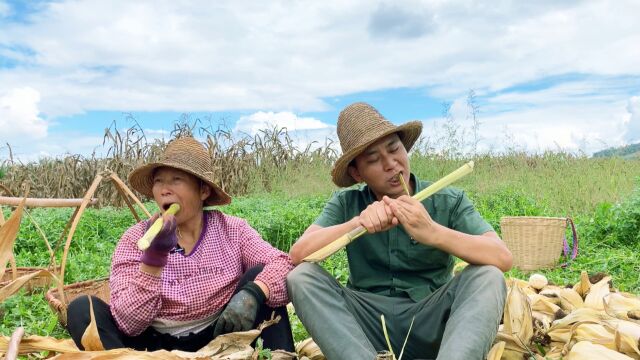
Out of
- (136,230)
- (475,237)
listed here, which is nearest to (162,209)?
(136,230)

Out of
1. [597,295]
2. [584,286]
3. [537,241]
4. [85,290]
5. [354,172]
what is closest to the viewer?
[354,172]

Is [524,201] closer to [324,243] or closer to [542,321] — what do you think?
[542,321]

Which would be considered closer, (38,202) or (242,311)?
(242,311)

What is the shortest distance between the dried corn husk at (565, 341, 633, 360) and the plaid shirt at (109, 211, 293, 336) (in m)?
1.14

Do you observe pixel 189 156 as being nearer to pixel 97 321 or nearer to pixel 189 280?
pixel 189 280

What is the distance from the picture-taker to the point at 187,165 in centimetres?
262

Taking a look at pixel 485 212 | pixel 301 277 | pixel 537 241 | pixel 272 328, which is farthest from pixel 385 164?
pixel 485 212

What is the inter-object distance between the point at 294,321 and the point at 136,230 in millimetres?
1378

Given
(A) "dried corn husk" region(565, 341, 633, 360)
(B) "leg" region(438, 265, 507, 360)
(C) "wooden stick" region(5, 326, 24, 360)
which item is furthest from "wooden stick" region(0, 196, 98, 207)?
(A) "dried corn husk" region(565, 341, 633, 360)

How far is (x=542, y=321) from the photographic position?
3.02 meters

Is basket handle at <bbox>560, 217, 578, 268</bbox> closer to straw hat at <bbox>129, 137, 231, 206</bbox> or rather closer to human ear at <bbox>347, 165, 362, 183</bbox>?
human ear at <bbox>347, 165, 362, 183</bbox>

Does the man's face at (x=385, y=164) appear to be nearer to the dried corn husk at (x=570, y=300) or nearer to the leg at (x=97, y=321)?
the leg at (x=97, y=321)

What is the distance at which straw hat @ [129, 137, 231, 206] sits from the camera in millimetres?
2621

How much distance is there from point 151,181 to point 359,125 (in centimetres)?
98
